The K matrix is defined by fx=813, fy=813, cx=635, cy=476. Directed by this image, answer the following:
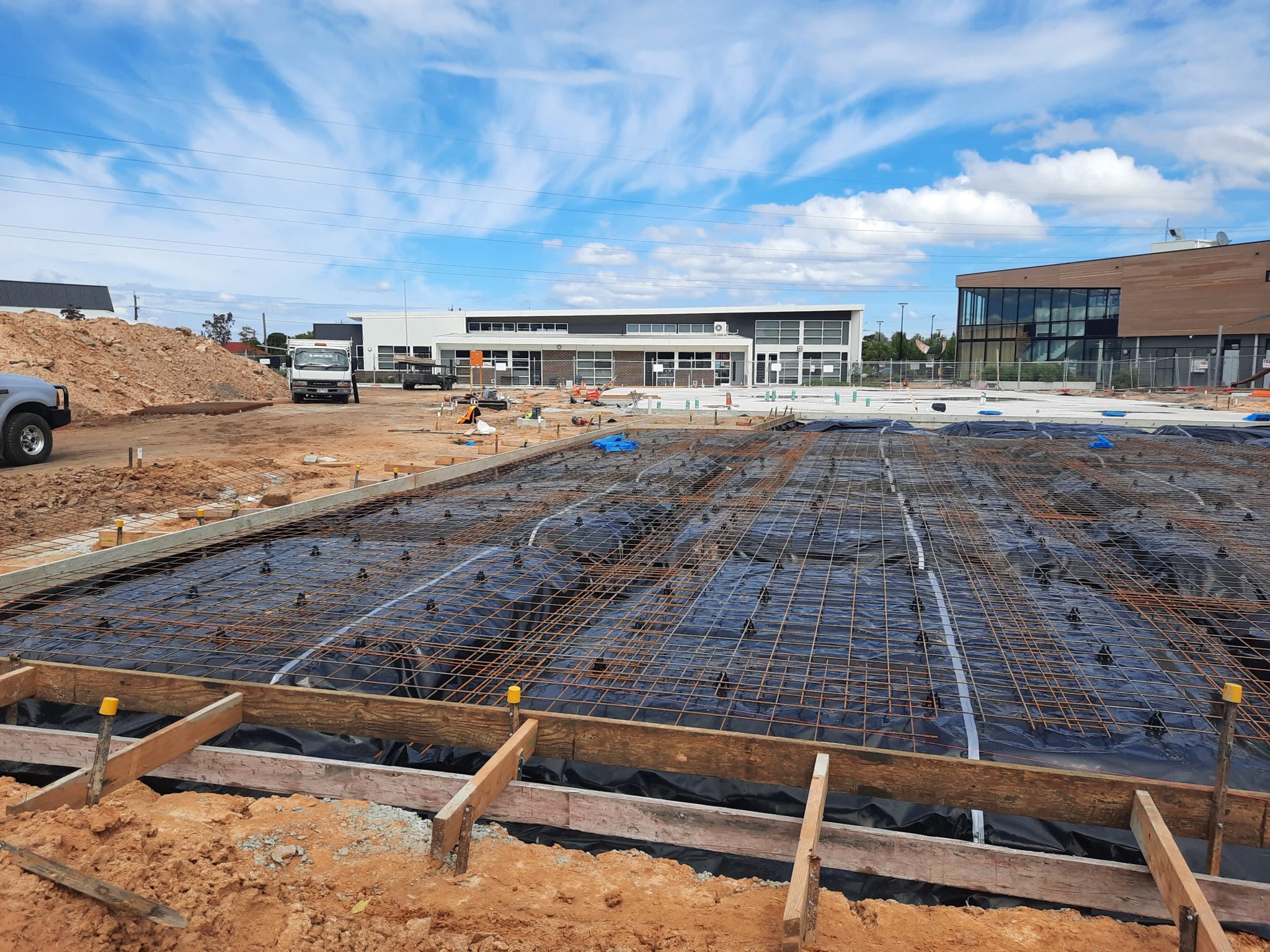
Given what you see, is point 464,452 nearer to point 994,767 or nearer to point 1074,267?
point 994,767

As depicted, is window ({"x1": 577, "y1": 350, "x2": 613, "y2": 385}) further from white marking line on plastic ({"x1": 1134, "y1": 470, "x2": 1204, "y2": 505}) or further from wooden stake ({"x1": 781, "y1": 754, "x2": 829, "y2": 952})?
wooden stake ({"x1": 781, "y1": 754, "x2": 829, "y2": 952})

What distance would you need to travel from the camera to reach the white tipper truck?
85.7 ft

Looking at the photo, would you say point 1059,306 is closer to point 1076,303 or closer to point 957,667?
point 1076,303

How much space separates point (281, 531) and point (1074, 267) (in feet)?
137

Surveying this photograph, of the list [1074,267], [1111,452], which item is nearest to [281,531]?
[1111,452]

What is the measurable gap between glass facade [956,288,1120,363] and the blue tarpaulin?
34.1 meters

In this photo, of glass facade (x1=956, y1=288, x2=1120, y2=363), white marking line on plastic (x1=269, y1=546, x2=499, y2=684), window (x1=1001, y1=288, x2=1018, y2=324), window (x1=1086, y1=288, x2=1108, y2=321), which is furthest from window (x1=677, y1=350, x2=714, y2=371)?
white marking line on plastic (x1=269, y1=546, x2=499, y2=684)

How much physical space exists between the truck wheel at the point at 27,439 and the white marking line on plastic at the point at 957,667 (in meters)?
12.0

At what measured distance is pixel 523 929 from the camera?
245cm

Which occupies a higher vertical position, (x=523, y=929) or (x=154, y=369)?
(x=154, y=369)

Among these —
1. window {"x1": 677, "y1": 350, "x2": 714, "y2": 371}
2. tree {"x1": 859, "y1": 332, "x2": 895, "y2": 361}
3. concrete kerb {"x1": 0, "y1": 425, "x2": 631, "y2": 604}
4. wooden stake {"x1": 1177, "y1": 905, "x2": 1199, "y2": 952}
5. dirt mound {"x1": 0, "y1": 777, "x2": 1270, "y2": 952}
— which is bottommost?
dirt mound {"x1": 0, "y1": 777, "x2": 1270, "y2": 952}

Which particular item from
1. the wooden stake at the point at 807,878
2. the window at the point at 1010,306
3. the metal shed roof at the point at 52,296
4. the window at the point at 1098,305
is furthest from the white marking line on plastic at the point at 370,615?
the metal shed roof at the point at 52,296

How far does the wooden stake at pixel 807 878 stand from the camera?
84.4 inches

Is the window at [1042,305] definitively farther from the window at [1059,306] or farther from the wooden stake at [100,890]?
the wooden stake at [100,890]
